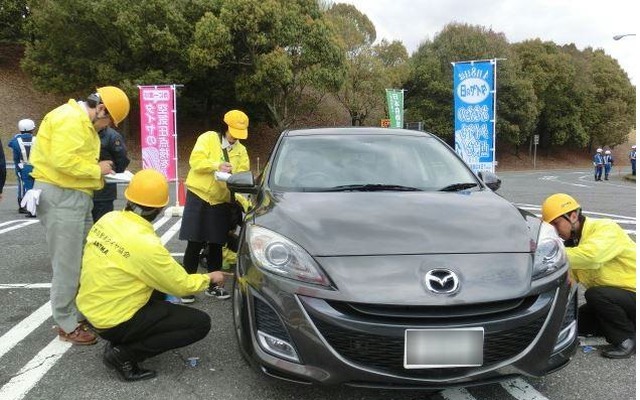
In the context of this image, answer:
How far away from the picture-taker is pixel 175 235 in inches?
307

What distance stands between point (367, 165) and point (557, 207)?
1.27 metres

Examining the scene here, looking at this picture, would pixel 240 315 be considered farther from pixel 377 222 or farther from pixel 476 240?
pixel 476 240

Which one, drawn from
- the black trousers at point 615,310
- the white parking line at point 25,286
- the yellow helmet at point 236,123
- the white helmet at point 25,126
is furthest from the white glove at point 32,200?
the white helmet at point 25,126

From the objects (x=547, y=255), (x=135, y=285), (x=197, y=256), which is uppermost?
(x=547, y=255)

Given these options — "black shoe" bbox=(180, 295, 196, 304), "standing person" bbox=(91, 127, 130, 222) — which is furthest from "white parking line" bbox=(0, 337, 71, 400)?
"standing person" bbox=(91, 127, 130, 222)

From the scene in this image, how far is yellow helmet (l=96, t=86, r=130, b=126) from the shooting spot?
3.36m

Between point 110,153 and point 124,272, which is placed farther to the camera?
point 110,153

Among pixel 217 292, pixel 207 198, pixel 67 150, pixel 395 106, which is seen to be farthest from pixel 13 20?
pixel 67 150

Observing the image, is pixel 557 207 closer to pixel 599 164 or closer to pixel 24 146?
pixel 24 146

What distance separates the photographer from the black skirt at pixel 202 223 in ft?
14.5

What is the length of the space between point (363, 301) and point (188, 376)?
1.41 metres

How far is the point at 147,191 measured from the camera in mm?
2992

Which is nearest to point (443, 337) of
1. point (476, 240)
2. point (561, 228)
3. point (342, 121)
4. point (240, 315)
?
point (476, 240)

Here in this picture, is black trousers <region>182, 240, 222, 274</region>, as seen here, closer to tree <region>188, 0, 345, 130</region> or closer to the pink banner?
the pink banner
